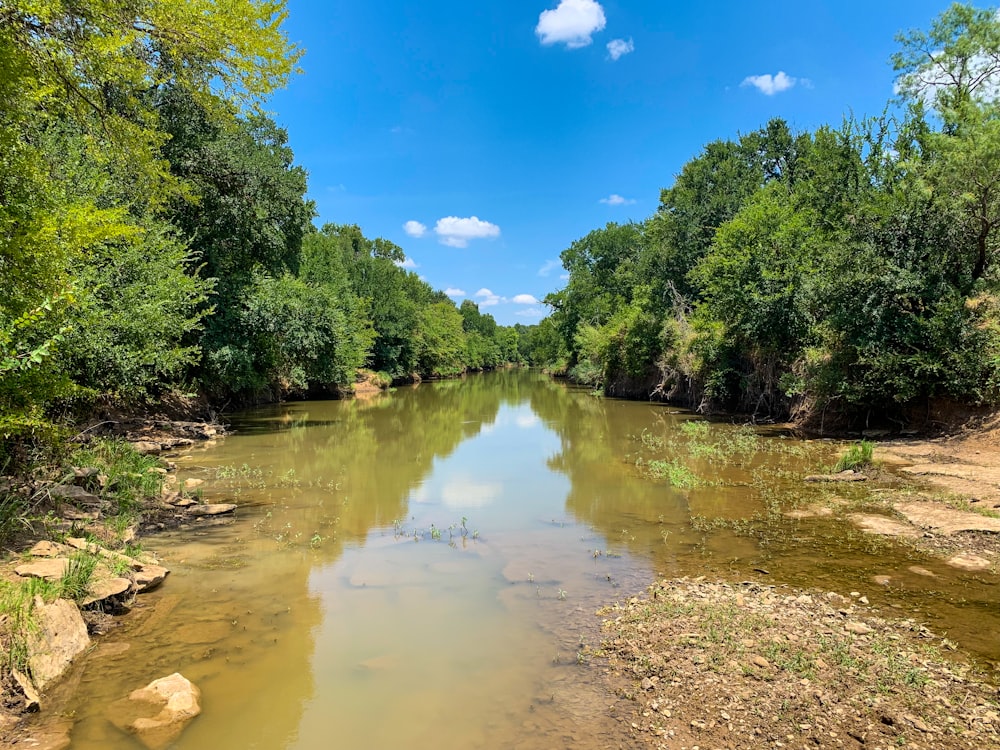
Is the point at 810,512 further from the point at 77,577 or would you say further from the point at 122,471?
the point at 122,471

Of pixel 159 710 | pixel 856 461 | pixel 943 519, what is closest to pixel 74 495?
pixel 159 710

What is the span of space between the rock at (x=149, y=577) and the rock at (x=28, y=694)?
2369mm

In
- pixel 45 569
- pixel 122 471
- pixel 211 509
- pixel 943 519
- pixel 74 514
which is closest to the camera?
pixel 45 569

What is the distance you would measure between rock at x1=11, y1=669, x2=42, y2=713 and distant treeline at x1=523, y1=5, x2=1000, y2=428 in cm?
1951

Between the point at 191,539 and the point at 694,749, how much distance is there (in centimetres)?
835

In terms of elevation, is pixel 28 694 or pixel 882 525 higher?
pixel 882 525

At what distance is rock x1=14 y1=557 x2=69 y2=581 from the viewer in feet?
19.2

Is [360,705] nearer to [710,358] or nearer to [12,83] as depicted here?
[12,83]

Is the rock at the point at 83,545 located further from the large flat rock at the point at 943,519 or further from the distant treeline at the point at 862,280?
the distant treeline at the point at 862,280

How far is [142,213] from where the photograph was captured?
1680 cm

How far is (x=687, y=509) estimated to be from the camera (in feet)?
35.3

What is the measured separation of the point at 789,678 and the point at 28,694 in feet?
20.9

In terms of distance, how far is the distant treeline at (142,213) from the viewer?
6.73 meters

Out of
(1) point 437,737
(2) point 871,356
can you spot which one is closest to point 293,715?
(1) point 437,737
